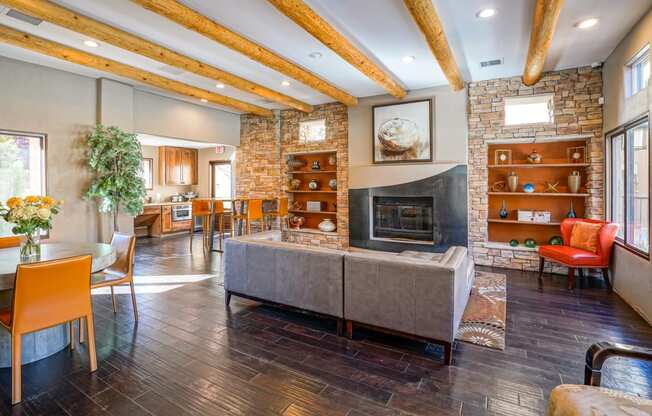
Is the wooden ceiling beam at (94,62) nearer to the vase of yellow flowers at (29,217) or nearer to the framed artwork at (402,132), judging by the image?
the vase of yellow flowers at (29,217)

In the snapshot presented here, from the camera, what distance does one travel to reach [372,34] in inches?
153

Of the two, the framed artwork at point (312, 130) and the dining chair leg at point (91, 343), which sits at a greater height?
the framed artwork at point (312, 130)

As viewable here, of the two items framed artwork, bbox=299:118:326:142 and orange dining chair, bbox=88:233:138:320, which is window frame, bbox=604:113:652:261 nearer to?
framed artwork, bbox=299:118:326:142

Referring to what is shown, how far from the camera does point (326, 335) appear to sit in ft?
9.98

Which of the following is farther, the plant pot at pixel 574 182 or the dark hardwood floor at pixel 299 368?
the plant pot at pixel 574 182

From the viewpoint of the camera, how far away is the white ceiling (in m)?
3.28

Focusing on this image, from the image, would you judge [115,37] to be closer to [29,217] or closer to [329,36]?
[29,217]

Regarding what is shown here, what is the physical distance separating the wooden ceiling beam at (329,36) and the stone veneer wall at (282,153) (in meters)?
1.98

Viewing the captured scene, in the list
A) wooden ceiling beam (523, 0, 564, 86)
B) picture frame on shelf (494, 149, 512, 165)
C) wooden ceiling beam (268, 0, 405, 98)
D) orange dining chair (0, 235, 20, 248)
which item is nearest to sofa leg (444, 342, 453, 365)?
wooden ceiling beam (523, 0, 564, 86)

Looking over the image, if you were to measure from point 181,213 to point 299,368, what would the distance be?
26.1 feet

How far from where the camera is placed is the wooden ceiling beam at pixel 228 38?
300cm

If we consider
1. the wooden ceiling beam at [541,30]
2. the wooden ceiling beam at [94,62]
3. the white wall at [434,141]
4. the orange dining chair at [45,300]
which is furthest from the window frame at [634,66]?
the wooden ceiling beam at [94,62]

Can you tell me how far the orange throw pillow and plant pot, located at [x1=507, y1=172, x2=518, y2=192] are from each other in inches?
42.1

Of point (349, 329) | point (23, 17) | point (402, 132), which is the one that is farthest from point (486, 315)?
point (23, 17)
